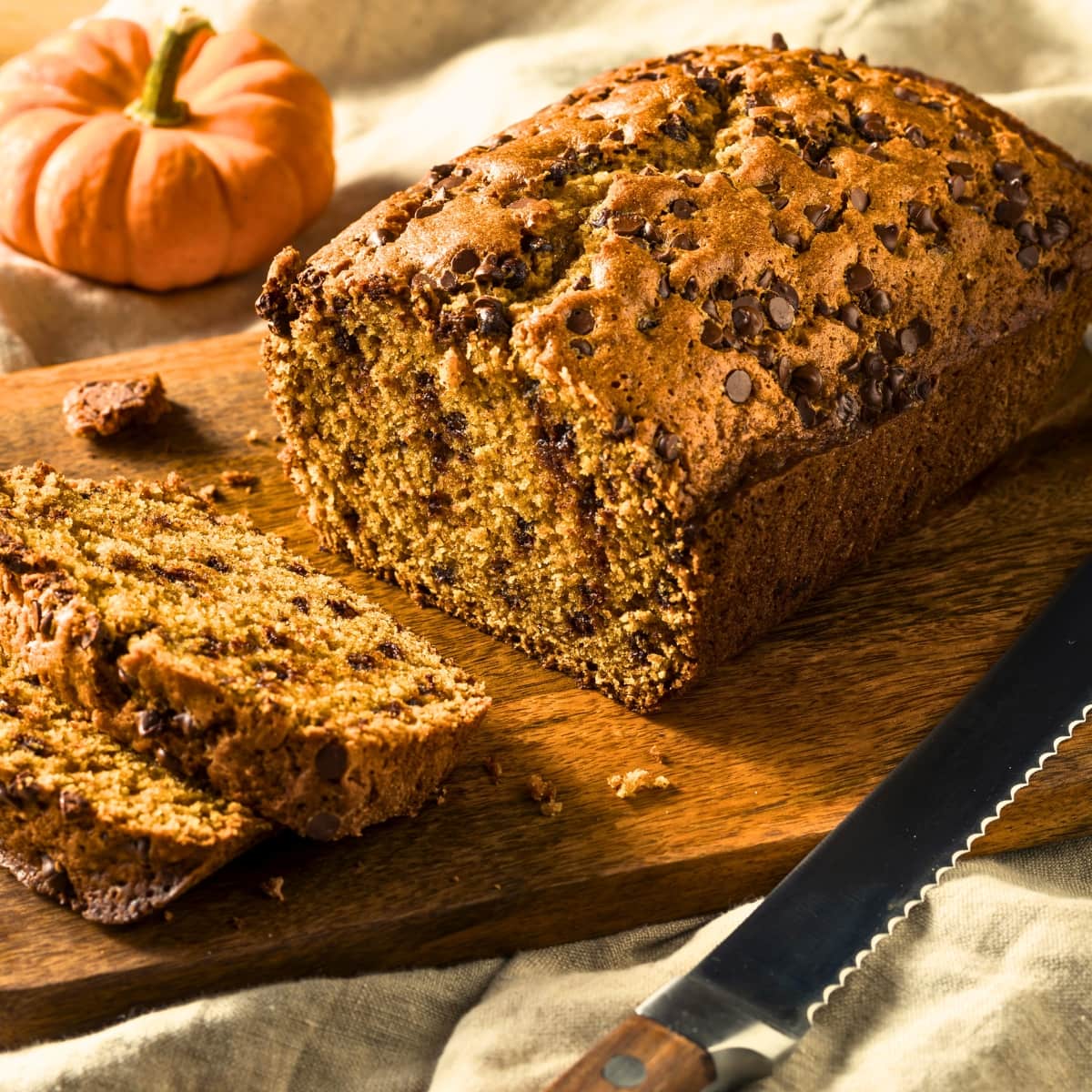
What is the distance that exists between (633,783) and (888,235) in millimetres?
1447

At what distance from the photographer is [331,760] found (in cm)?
277

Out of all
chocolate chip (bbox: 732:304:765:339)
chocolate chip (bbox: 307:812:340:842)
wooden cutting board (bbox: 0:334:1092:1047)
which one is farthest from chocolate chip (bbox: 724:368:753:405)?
chocolate chip (bbox: 307:812:340:842)

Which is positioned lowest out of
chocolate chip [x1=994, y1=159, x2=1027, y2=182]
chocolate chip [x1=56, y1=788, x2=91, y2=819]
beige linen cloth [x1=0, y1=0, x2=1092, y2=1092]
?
beige linen cloth [x1=0, y1=0, x2=1092, y2=1092]

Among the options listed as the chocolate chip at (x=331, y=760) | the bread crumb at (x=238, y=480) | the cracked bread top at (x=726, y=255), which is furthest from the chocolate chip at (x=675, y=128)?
the chocolate chip at (x=331, y=760)

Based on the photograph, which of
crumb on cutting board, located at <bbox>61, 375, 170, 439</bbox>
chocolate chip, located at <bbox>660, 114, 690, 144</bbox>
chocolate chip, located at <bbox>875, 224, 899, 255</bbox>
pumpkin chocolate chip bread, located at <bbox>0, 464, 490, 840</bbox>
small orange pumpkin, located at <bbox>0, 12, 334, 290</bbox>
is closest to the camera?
pumpkin chocolate chip bread, located at <bbox>0, 464, 490, 840</bbox>

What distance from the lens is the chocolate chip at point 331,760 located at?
2.76m

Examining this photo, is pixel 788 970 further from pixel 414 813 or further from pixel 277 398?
pixel 277 398

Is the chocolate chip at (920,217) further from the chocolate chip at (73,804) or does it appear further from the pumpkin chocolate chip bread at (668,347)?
the chocolate chip at (73,804)

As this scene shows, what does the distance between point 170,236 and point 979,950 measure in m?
3.55

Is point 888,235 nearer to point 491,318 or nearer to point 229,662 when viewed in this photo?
point 491,318

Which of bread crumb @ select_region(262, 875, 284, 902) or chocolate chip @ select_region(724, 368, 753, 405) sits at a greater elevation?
chocolate chip @ select_region(724, 368, 753, 405)

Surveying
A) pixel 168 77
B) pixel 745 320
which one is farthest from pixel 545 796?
pixel 168 77

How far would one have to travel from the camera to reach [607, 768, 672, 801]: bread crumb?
3.13m

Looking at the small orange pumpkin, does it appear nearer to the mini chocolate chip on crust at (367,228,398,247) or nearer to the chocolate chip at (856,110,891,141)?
the mini chocolate chip on crust at (367,228,398,247)
